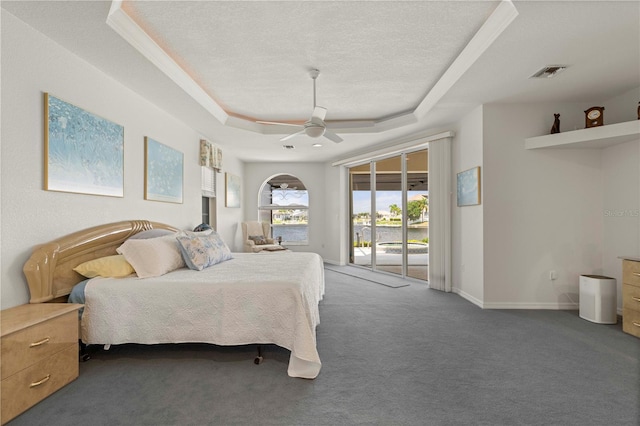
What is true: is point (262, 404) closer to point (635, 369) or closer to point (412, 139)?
point (635, 369)

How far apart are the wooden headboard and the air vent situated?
4359 mm

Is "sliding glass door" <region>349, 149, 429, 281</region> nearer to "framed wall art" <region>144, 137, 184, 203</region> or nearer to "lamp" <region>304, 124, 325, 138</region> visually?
"lamp" <region>304, 124, 325, 138</region>

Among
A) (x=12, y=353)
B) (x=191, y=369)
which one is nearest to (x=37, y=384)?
(x=12, y=353)

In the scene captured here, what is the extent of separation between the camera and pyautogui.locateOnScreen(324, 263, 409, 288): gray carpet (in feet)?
16.9

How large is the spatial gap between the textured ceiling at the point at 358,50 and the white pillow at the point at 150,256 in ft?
5.29

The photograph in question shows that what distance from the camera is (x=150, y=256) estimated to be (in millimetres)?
2660

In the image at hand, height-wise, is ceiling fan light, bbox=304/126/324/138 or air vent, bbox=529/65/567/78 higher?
air vent, bbox=529/65/567/78

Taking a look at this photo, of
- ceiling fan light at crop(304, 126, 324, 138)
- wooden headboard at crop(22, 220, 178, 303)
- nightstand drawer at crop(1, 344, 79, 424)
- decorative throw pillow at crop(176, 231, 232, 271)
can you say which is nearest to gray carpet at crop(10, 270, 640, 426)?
nightstand drawer at crop(1, 344, 79, 424)

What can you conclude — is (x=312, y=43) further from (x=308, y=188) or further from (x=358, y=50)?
(x=308, y=188)

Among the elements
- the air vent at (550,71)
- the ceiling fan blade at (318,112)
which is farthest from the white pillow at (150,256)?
the air vent at (550,71)

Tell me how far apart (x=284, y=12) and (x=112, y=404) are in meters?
2.88

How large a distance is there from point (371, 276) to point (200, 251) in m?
3.62

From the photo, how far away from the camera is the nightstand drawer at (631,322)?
287 cm

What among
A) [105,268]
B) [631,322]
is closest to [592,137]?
[631,322]
